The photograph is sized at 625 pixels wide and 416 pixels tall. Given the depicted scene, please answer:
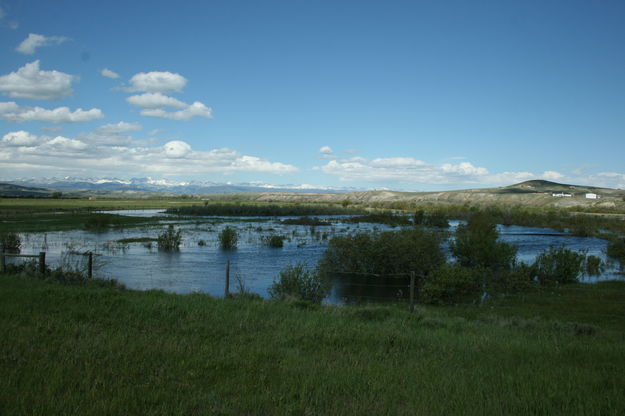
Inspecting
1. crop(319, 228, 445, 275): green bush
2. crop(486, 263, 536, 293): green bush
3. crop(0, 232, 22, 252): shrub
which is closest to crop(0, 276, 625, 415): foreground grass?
crop(486, 263, 536, 293): green bush

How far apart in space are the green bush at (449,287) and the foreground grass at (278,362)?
7.97 m

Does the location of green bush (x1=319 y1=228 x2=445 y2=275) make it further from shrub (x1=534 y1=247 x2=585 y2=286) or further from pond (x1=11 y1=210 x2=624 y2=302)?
shrub (x1=534 y1=247 x2=585 y2=286)

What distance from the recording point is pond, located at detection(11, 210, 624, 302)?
25188mm

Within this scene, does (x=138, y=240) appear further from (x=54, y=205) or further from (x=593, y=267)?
(x=54, y=205)

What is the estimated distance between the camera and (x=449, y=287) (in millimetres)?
21078

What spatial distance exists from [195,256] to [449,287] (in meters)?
21.0

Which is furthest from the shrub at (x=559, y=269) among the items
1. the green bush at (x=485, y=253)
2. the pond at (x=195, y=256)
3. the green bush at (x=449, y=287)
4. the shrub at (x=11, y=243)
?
the shrub at (x=11, y=243)

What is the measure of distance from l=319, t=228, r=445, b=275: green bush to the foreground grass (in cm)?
1436

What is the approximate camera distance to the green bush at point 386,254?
27.3 meters

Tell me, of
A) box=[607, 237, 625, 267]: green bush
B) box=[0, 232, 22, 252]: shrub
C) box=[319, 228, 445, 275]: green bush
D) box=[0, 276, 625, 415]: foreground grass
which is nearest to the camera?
box=[0, 276, 625, 415]: foreground grass

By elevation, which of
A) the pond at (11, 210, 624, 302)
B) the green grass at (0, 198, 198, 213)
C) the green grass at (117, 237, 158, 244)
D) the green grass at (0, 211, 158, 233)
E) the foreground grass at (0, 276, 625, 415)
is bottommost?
the pond at (11, 210, 624, 302)

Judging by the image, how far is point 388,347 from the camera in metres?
9.41

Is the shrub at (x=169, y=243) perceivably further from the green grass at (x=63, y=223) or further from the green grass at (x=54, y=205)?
the green grass at (x=54, y=205)

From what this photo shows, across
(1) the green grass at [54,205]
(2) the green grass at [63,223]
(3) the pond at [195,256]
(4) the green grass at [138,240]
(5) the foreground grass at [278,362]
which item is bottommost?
(3) the pond at [195,256]
